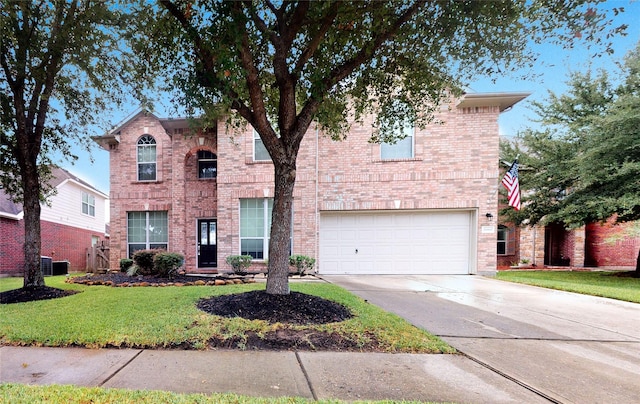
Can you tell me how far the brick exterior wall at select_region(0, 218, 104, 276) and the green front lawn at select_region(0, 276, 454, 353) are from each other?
35.3 feet

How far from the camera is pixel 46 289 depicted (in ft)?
20.1

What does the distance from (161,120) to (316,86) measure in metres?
8.61

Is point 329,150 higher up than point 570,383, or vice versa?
point 329,150

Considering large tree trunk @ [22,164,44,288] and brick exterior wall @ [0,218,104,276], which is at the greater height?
large tree trunk @ [22,164,44,288]

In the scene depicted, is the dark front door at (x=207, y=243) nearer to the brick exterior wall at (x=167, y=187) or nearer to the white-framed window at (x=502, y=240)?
the brick exterior wall at (x=167, y=187)

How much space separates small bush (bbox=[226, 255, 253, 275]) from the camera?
379 inches

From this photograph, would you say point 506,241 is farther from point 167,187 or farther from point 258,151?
point 167,187

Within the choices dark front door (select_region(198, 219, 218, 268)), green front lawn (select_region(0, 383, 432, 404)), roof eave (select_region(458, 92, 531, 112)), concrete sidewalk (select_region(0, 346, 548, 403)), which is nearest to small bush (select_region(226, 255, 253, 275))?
dark front door (select_region(198, 219, 218, 268))

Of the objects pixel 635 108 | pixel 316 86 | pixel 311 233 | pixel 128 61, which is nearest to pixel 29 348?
pixel 316 86

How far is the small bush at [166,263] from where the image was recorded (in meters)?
8.38

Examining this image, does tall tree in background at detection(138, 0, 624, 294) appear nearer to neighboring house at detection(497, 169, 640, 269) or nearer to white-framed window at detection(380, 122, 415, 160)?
white-framed window at detection(380, 122, 415, 160)

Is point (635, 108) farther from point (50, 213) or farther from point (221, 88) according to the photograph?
point (50, 213)

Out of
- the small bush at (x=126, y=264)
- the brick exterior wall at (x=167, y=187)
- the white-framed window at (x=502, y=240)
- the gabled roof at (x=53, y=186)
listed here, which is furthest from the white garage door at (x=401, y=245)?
the gabled roof at (x=53, y=186)

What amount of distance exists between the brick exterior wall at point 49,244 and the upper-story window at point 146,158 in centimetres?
672
